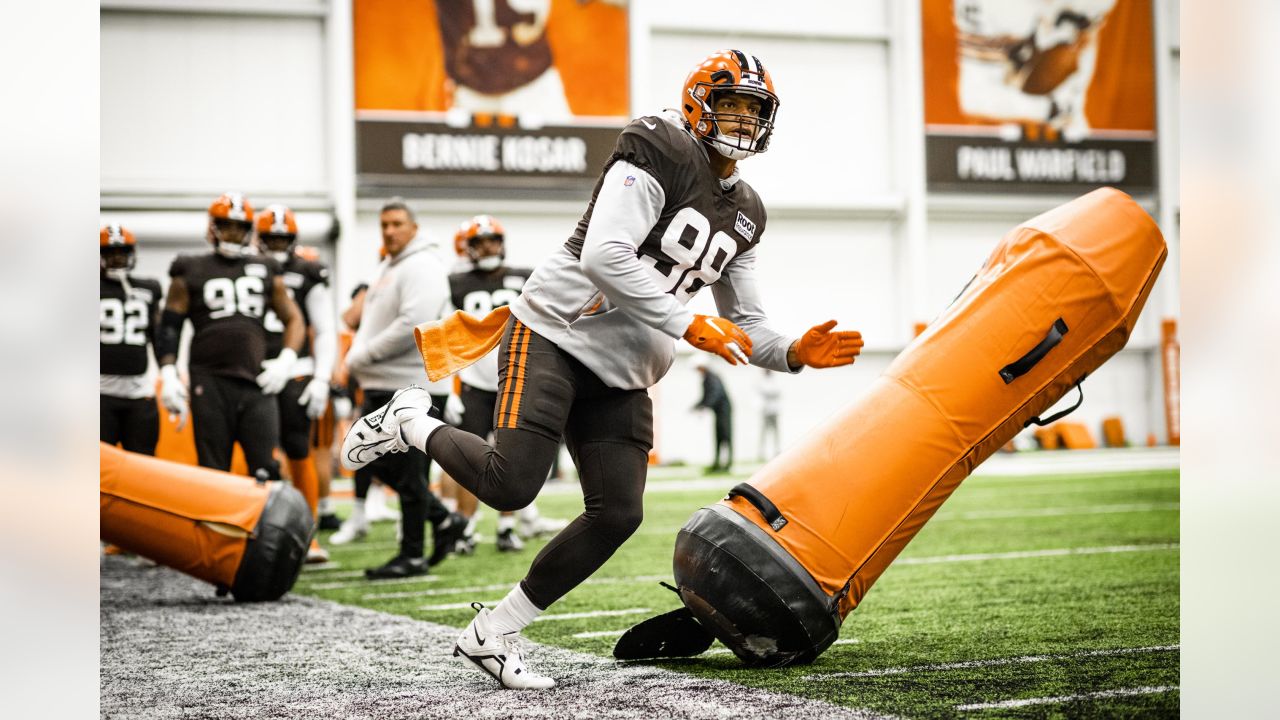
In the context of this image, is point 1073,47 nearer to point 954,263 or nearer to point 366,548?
point 954,263

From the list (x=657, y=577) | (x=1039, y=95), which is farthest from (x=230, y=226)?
(x=1039, y=95)

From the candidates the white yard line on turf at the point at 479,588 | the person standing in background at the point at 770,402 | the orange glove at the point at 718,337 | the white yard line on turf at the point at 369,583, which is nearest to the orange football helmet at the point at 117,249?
the white yard line on turf at the point at 369,583

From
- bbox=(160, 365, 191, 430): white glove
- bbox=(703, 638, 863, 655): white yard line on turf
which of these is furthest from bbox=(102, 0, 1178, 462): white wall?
bbox=(703, 638, 863, 655): white yard line on turf

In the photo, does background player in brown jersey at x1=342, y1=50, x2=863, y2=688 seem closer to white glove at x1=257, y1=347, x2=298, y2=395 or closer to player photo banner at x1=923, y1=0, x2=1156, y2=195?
white glove at x1=257, y1=347, x2=298, y2=395

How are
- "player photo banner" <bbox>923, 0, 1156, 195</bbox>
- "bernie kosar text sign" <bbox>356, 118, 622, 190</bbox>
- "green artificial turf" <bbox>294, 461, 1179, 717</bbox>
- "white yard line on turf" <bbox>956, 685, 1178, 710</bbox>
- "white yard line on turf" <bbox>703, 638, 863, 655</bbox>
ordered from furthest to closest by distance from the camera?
"player photo banner" <bbox>923, 0, 1156, 195</bbox> → "bernie kosar text sign" <bbox>356, 118, 622, 190</bbox> → "white yard line on turf" <bbox>703, 638, 863, 655</bbox> → "green artificial turf" <bbox>294, 461, 1179, 717</bbox> → "white yard line on turf" <bbox>956, 685, 1178, 710</bbox>

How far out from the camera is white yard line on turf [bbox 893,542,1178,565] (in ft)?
22.6

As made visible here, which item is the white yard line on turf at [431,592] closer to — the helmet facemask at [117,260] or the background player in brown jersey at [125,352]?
the background player in brown jersey at [125,352]

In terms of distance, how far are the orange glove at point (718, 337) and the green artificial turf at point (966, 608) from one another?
890mm

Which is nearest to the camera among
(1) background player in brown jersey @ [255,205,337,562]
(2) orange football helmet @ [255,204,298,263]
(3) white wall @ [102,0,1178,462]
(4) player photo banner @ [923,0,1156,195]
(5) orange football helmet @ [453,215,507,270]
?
(1) background player in brown jersey @ [255,205,337,562]

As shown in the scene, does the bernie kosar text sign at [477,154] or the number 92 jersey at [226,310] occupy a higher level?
the bernie kosar text sign at [477,154]

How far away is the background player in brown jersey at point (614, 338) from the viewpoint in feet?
11.7

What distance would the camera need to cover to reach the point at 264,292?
7152 mm

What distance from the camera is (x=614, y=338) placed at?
147 inches

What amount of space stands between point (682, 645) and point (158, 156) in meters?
16.7
